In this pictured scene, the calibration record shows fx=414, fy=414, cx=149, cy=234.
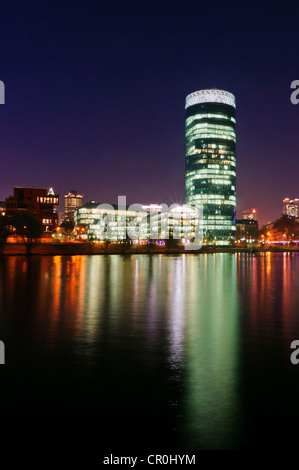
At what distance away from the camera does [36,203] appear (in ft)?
442

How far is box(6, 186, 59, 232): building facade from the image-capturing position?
131750 millimetres

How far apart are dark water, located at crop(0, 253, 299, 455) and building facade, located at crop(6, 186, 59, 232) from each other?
120 meters

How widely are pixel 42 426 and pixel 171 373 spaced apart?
3.34m

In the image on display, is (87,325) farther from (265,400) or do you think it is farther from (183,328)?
(265,400)

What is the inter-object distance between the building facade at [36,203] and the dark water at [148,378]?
119802 mm

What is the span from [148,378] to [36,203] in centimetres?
13208

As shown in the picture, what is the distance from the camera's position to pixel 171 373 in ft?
29.3

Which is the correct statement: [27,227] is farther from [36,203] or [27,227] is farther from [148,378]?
[148,378]
